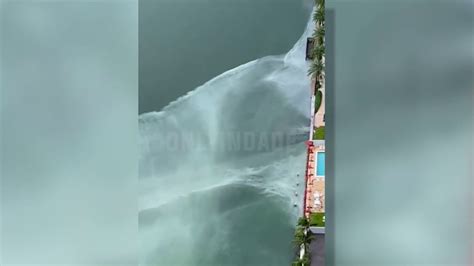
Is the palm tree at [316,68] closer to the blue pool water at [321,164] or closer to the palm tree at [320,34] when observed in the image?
the palm tree at [320,34]

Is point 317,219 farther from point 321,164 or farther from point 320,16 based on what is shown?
point 320,16

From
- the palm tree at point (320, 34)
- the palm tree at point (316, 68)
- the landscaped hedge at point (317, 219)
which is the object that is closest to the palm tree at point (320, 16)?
the palm tree at point (320, 34)

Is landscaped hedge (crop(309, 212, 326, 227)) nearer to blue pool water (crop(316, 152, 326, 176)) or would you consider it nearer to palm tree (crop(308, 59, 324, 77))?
blue pool water (crop(316, 152, 326, 176))

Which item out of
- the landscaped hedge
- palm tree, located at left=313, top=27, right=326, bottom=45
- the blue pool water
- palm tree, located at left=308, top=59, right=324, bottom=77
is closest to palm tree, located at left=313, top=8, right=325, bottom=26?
palm tree, located at left=313, top=27, right=326, bottom=45

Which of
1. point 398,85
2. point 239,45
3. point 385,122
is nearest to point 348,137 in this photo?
point 385,122

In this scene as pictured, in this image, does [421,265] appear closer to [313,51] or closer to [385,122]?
[385,122]

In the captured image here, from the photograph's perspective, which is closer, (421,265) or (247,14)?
(421,265)

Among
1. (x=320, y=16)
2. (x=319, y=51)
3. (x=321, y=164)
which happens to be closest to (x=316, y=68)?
(x=319, y=51)

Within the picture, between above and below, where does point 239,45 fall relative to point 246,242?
above
